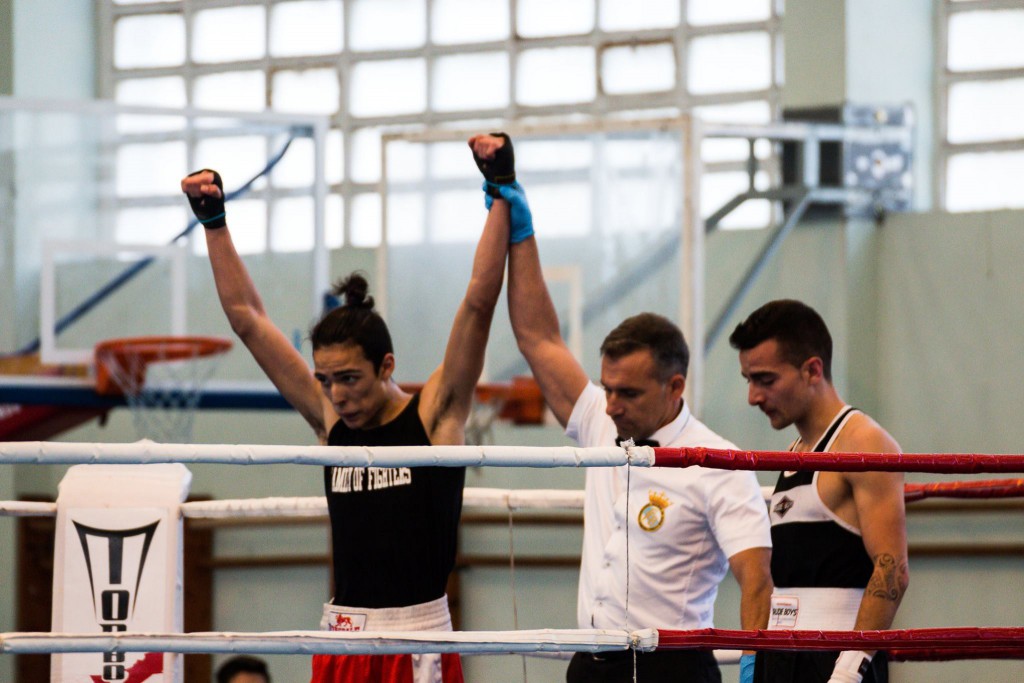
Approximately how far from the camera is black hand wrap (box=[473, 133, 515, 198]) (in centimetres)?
294

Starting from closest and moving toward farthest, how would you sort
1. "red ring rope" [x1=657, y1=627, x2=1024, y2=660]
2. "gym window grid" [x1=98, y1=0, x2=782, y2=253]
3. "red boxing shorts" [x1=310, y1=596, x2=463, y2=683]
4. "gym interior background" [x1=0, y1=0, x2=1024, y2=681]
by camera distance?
"red ring rope" [x1=657, y1=627, x2=1024, y2=660] → "red boxing shorts" [x1=310, y1=596, x2=463, y2=683] → "gym interior background" [x1=0, y1=0, x2=1024, y2=681] → "gym window grid" [x1=98, y1=0, x2=782, y2=253]

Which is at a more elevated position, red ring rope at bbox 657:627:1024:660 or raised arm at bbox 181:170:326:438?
raised arm at bbox 181:170:326:438

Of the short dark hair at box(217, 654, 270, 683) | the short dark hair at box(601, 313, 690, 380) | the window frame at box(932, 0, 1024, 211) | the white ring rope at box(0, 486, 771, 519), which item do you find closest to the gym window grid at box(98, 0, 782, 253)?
the window frame at box(932, 0, 1024, 211)

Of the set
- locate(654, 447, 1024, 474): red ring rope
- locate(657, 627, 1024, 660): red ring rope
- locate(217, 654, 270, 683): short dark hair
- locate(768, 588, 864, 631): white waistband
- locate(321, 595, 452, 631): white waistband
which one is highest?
locate(654, 447, 1024, 474): red ring rope

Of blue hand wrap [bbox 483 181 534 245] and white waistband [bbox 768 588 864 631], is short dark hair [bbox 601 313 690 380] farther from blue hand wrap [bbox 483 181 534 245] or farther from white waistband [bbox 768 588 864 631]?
white waistband [bbox 768 588 864 631]

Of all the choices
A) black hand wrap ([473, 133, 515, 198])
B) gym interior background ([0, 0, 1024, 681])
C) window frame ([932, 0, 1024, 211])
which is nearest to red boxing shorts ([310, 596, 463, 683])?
black hand wrap ([473, 133, 515, 198])

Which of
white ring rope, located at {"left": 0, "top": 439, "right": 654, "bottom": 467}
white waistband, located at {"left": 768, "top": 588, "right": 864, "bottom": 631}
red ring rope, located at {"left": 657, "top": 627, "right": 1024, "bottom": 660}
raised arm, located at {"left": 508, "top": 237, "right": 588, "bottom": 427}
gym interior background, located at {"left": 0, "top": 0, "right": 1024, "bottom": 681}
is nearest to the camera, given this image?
white ring rope, located at {"left": 0, "top": 439, "right": 654, "bottom": 467}

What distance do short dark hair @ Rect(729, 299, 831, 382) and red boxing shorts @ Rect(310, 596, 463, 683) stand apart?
852mm

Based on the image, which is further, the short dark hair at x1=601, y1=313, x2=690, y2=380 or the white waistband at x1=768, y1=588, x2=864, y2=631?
the short dark hair at x1=601, y1=313, x2=690, y2=380

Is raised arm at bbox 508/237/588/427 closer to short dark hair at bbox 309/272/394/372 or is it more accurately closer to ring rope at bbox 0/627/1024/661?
short dark hair at bbox 309/272/394/372

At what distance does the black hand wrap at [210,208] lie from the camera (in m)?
3.16

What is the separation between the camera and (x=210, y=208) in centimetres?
318

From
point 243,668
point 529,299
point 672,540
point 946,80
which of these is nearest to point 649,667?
point 672,540

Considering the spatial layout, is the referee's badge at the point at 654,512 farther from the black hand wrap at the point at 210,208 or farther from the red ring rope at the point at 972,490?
the black hand wrap at the point at 210,208
